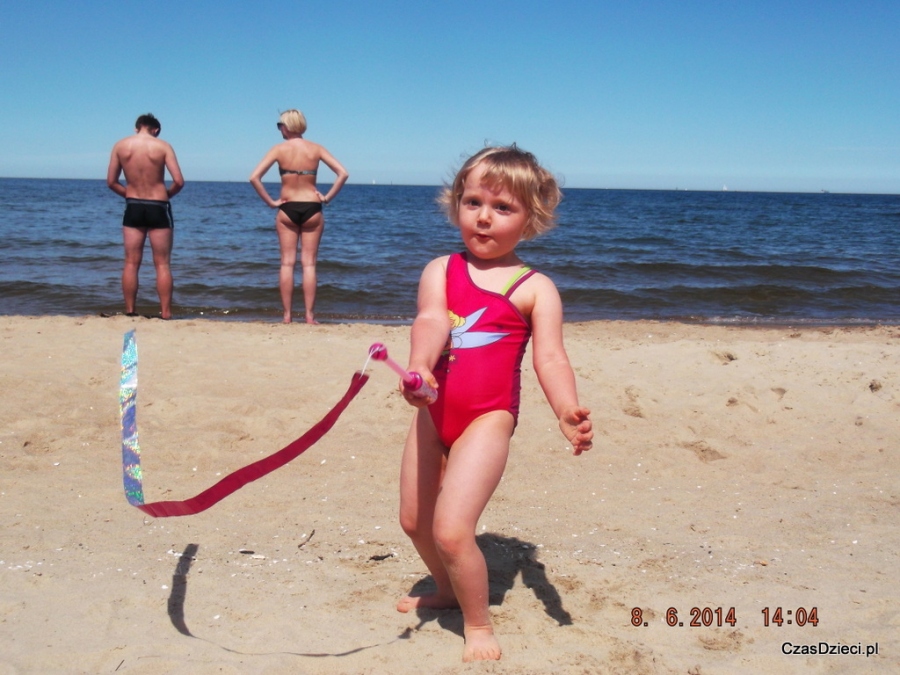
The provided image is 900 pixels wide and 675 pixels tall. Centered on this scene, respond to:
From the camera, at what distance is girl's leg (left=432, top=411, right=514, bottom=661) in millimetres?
2180

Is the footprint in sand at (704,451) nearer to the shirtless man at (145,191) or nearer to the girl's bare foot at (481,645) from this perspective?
the girl's bare foot at (481,645)

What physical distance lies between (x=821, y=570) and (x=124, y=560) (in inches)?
Answer: 104

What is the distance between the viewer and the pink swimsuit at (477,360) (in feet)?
7.71

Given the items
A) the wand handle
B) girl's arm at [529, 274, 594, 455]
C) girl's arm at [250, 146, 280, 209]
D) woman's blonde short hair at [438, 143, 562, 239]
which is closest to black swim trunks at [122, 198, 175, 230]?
girl's arm at [250, 146, 280, 209]

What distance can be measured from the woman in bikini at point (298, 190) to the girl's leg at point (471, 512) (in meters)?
5.18

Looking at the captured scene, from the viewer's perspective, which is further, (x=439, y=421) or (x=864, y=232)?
(x=864, y=232)

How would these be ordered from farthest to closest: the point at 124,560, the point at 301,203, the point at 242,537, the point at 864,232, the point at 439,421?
the point at 864,232
the point at 301,203
the point at 242,537
the point at 124,560
the point at 439,421

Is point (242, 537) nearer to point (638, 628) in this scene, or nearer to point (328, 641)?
point (328, 641)

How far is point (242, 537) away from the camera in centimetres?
319

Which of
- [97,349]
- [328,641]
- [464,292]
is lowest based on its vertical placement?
[328,641]

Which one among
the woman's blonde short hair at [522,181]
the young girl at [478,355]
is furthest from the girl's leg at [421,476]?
the woman's blonde short hair at [522,181]

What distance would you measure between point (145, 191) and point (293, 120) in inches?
59.6

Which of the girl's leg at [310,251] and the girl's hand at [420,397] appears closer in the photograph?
the girl's hand at [420,397]

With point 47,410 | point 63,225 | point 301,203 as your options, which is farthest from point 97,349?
point 63,225
